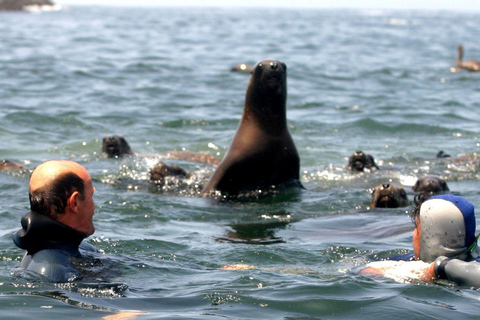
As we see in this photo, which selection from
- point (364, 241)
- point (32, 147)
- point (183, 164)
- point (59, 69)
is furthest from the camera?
point (59, 69)

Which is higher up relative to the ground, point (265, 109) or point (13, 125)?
point (265, 109)

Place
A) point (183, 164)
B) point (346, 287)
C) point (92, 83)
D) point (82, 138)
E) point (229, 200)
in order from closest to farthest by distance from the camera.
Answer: point (346, 287) → point (229, 200) → point (183, 164) → point (82, 138) → point (92, 83)

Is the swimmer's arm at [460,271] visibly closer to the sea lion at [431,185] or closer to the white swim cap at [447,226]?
the white swim cap at [447,226]

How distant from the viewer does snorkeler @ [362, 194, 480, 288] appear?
5055 millimetres

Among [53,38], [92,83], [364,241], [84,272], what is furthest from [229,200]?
[53,38]

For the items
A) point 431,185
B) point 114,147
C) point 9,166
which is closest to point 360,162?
point 431,185

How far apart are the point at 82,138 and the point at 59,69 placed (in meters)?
9.75

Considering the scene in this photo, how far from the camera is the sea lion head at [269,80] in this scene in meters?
8.97

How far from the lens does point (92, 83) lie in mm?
20375

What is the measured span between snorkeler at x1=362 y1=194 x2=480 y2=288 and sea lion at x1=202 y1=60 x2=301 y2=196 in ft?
12.2

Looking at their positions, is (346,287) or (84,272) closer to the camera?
(84,272)

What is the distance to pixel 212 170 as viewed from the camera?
1081 centimetres

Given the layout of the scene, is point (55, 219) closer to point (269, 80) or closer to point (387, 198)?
point (387, 198)

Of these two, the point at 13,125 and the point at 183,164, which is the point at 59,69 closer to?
the point at 13,125
